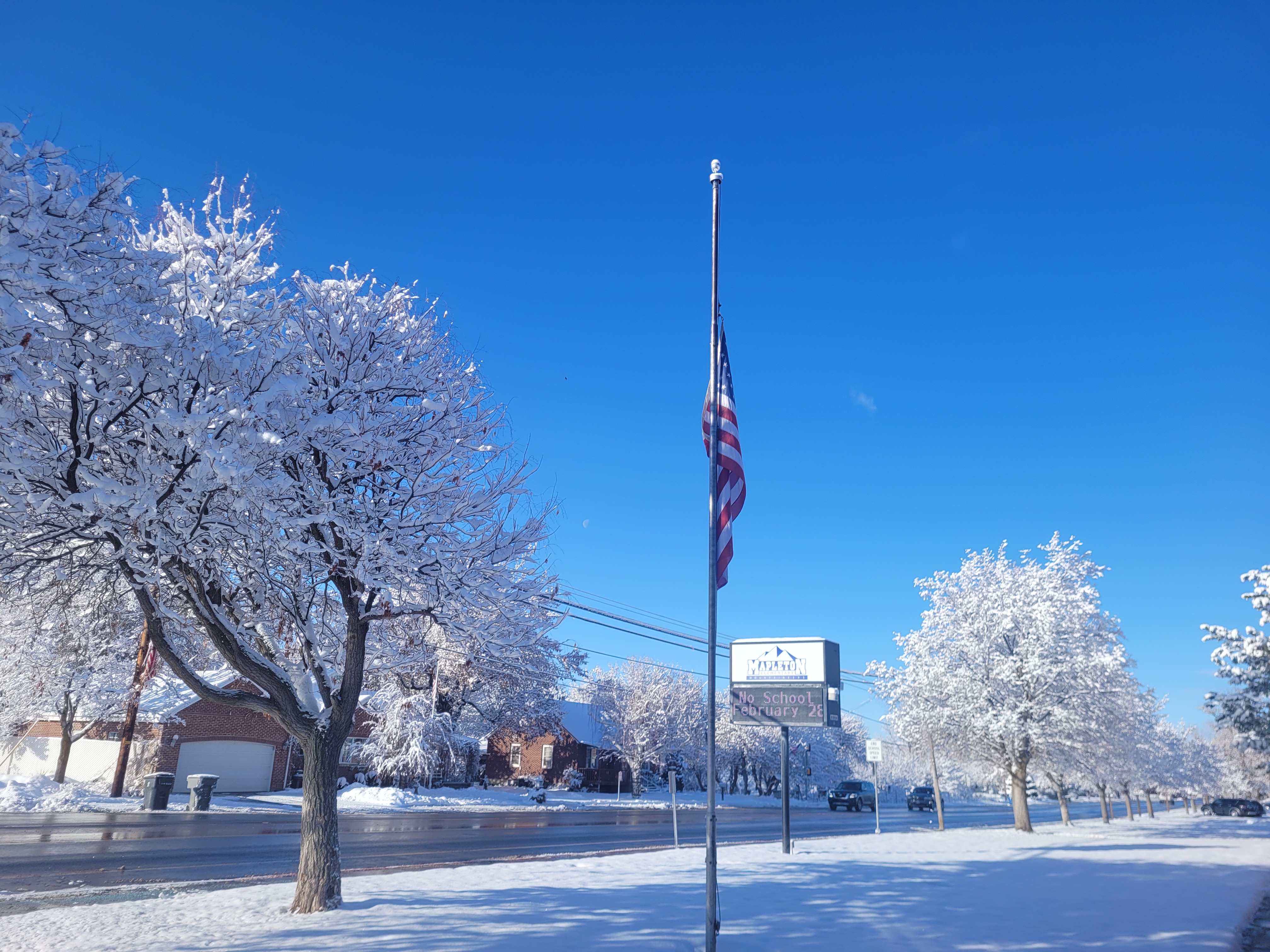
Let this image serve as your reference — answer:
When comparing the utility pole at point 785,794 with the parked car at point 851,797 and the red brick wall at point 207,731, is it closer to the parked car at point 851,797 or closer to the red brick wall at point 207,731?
the red brick wall at point 207,731

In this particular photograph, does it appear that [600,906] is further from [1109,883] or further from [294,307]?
[1109,883]

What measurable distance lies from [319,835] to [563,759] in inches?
2293

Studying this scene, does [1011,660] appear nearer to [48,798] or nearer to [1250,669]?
[1250,669]

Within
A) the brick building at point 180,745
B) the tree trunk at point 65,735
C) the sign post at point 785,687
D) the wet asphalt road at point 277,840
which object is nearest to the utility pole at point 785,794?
the sign post at point 785,687

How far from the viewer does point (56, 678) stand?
31.7m

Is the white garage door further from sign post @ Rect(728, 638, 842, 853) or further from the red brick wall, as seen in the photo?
sign post @ Rect(728, 638, 842, 853)

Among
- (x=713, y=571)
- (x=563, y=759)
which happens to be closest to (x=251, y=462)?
(x=713, y=571)

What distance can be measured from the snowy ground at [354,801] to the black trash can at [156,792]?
652 mm

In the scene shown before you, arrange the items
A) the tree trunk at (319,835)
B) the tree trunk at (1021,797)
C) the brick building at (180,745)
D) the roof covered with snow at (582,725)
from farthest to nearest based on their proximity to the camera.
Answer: the roof covered with snow at (582,725)
the brick building at (180,745)
the tree trunk at (1021,797)
the tree trunk at (319,835)

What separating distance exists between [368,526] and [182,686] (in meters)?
34.6

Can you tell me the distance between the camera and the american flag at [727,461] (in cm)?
1072

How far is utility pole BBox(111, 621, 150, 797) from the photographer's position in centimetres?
3112

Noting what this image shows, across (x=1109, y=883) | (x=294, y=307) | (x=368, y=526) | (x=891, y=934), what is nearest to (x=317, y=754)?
(x=368, y=526)

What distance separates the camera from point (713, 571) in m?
10.1
